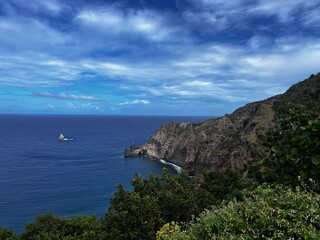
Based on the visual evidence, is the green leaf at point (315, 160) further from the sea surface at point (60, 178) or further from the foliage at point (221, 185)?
the sea surface at point (60, 178)

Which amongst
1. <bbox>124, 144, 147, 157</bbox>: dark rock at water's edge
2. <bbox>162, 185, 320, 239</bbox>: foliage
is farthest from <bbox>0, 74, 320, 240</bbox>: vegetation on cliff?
<bbox>124, 144, 147, 157</bbox>: dark rock at water's edge

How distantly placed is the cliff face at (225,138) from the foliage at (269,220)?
53999mm

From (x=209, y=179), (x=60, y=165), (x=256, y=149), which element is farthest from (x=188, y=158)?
(x=209, y=179)

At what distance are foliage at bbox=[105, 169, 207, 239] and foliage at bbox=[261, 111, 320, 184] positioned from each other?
12.2 meters

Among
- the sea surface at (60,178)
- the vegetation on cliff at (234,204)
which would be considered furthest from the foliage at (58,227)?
the sea surface at (60,178)

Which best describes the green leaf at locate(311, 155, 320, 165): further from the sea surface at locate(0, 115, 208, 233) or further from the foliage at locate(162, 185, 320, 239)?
the sea surface at locate(0, 115, 208, 233)

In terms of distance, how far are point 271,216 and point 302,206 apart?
0.97 metres

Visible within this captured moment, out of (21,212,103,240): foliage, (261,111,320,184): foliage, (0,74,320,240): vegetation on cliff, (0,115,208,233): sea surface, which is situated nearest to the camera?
(0,74,320,240): vegetation on cliff

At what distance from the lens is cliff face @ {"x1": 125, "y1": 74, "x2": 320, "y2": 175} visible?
77438 mm

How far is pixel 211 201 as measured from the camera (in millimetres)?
27766

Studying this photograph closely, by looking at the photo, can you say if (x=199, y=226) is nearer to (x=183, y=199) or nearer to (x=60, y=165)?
(x=183, y=199)

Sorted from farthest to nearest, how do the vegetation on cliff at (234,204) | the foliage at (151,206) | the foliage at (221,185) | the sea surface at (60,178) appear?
the sea surface at (60,178) → the foliage at (221,185) → the foliage at (151,206) → the vegetation on cliff at (234,204)

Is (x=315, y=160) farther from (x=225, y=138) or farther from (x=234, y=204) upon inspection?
(x=225, y=138)

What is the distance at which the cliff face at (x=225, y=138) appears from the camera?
77.4m
